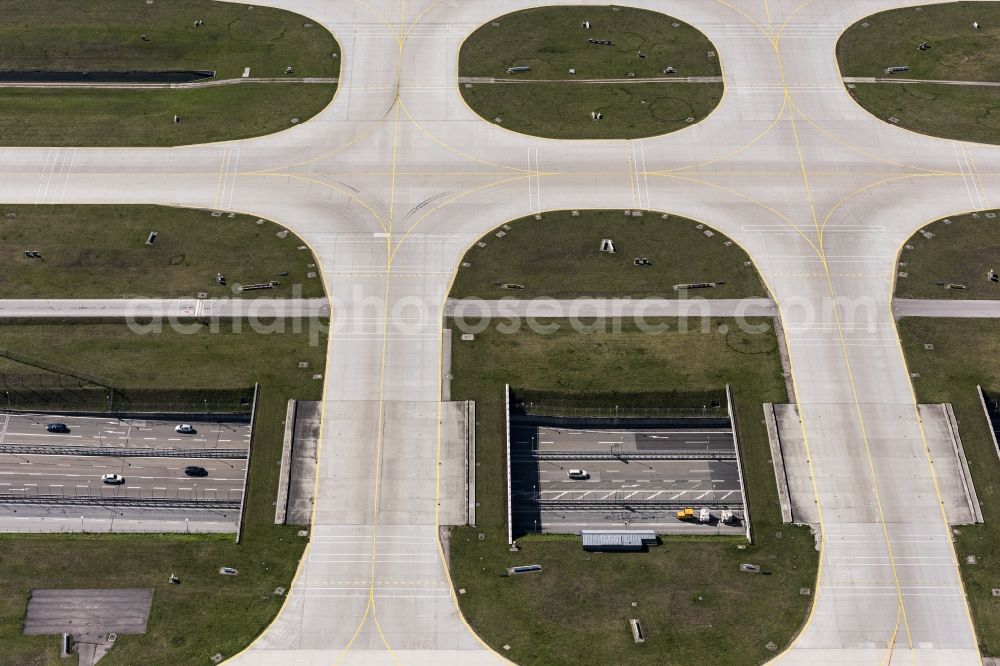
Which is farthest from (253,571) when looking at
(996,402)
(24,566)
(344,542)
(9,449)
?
(996,402)

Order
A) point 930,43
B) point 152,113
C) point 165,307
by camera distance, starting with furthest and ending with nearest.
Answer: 1. point 930,43
2. point 152,113
3. point 165,307

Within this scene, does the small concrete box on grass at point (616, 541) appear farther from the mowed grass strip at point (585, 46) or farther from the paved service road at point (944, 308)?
the mowed grass strip at point (585, 46)

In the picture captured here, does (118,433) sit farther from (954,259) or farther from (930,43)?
(930,43)

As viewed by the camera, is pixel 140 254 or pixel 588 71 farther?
pixel 588 71

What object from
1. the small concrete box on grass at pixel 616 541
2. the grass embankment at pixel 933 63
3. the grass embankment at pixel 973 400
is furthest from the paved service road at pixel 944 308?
the small concrete box on grass at pixel 616 541

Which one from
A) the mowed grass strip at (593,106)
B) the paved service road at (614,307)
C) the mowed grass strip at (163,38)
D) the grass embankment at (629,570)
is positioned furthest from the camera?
the mowed grass strip at (163,38)

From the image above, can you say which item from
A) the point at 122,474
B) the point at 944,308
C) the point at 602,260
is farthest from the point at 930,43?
the point at 122,474

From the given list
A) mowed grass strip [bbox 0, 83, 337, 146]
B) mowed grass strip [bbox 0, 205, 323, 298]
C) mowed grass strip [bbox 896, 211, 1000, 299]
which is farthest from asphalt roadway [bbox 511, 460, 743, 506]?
mowed grass strip [bbox 0, 83, 337, 146]
